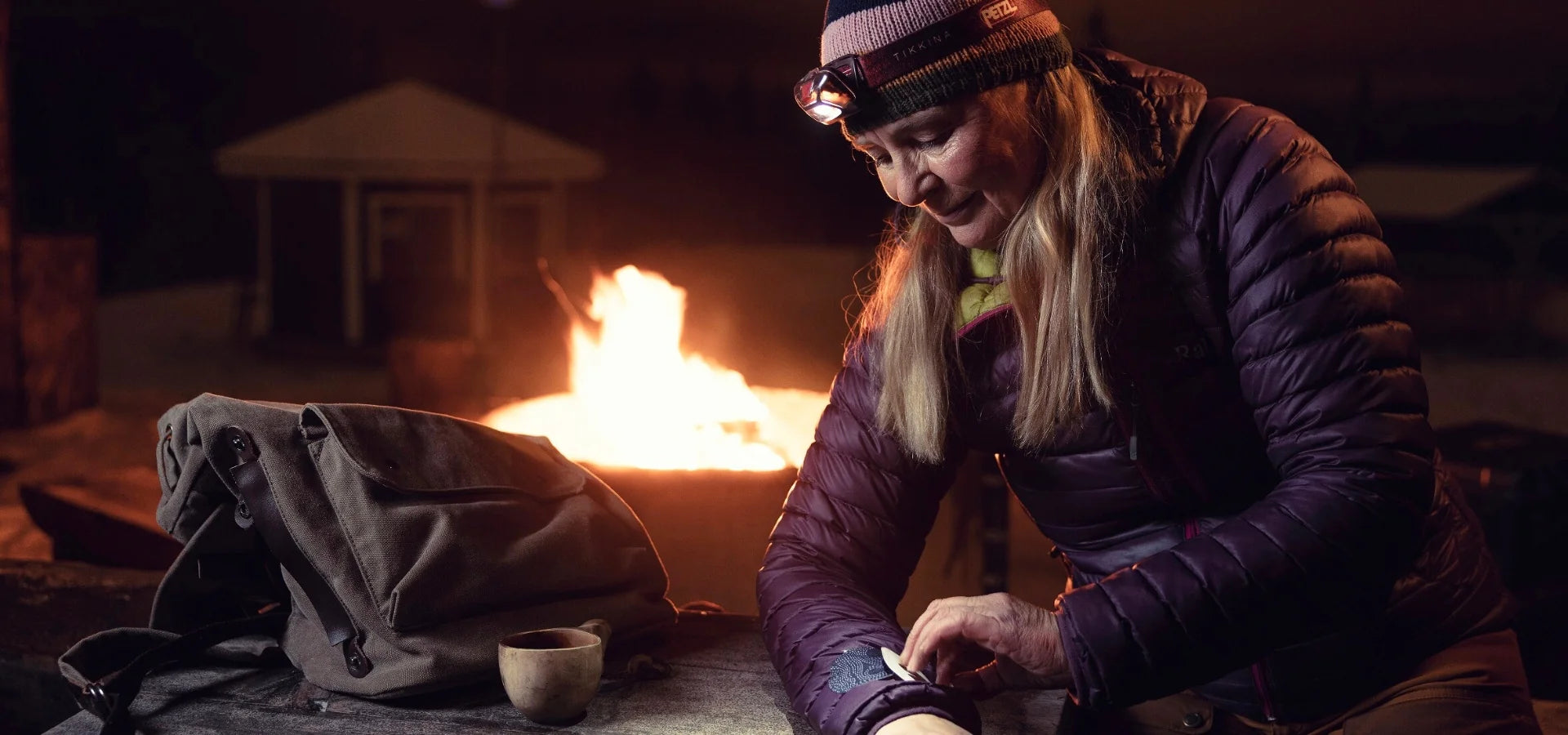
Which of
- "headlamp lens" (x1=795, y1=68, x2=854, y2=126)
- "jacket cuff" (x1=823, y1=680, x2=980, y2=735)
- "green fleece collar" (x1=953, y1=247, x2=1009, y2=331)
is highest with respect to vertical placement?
"headlamp lens" (x1=795, y1=68, x2=854, y2=126)

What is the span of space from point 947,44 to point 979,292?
0.42 m

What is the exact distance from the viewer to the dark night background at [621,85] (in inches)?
511

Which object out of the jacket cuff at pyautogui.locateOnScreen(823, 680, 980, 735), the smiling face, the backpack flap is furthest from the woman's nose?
the backpack flap

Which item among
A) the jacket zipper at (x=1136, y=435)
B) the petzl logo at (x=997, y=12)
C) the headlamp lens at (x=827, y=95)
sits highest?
the petzl logo at (x=997, y=12)

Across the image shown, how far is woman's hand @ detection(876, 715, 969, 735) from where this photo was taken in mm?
1591

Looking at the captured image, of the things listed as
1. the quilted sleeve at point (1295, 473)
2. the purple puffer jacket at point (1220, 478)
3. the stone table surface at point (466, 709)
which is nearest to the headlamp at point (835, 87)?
the purple puffer jacket at point (1220, 478)

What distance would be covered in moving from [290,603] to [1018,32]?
5.01ft

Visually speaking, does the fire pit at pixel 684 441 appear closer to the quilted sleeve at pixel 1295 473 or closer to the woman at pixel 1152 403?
the woman at pixel 1152 403

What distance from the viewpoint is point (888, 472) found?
6.63ft

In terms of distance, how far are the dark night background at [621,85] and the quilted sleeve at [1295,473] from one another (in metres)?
9.88

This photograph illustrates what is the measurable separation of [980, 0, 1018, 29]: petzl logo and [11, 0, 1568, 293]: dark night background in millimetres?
9748

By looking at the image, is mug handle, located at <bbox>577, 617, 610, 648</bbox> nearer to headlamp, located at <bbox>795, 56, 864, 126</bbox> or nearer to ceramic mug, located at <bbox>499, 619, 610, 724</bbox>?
ceramic mug, located at <bbox>499, 619, 610, 724</bbox>

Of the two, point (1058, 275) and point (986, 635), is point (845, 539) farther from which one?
point (1058, 275)

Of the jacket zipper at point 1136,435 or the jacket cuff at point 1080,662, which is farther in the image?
the jacket zipper at point 1136,435
